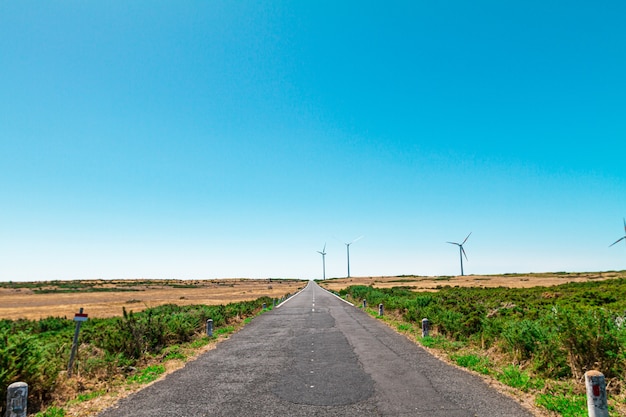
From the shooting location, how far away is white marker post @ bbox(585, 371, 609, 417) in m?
5.82

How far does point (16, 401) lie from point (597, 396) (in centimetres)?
953

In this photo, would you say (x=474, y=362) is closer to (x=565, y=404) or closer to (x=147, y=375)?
(x=565, y=404)

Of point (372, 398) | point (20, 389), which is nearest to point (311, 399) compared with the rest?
point (372, 398)

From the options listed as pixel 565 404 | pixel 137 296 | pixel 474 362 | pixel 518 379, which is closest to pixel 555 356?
pixel 518 379

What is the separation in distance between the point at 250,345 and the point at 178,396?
692 cm

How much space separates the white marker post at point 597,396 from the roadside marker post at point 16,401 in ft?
30.6

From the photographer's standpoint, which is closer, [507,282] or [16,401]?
[16,401]

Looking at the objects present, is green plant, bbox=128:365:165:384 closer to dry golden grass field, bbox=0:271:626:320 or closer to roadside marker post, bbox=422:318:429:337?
roadside marker post, bbox=422:318:429:337

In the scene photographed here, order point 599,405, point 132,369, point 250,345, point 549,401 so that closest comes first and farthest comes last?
point 599,405 < point 549,401 < point 132,369 < point 250,345

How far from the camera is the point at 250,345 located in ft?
48.6

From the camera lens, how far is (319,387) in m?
8.58

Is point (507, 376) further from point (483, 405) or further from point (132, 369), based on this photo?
point (132, 369)

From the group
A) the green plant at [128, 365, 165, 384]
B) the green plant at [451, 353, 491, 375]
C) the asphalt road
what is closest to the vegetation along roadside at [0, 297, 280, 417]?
the green plant at [128, 365, 165, 384]

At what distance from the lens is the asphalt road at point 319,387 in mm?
7023
